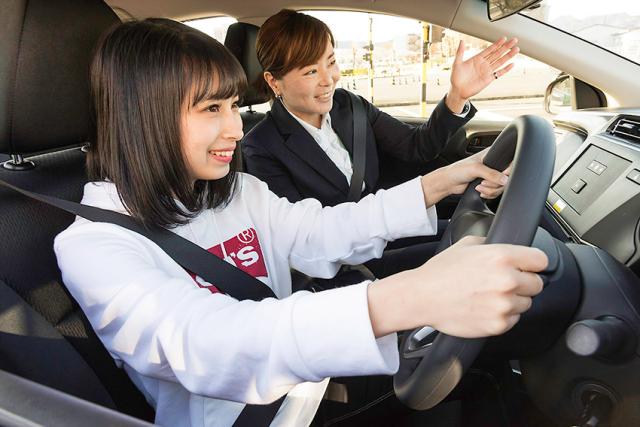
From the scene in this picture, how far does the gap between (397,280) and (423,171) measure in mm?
1587

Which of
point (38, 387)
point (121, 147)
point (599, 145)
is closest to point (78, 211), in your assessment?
point (121, 147)

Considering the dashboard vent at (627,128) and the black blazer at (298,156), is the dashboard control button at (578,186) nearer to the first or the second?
the dashboard vent at (627,128)

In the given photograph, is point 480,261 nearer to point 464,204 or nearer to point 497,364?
point 464,204

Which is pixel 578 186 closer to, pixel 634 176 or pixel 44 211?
pixel 634 176

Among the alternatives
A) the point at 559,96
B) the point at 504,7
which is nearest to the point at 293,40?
the point at 504,7

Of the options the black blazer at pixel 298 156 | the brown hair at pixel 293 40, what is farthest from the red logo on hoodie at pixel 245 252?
the brown hair at pixel 293 40

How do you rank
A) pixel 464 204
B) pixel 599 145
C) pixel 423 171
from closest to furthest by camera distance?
1. pixel 464 204
2. pixel 599 145
3. pixel 423 171

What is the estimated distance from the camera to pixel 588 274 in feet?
2.72

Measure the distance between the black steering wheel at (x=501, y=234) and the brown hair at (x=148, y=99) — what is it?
495mm

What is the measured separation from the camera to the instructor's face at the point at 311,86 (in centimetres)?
161

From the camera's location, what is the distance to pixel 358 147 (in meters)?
1.71

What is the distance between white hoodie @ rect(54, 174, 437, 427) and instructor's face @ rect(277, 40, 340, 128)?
26.3 inches

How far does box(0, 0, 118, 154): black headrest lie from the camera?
81cm

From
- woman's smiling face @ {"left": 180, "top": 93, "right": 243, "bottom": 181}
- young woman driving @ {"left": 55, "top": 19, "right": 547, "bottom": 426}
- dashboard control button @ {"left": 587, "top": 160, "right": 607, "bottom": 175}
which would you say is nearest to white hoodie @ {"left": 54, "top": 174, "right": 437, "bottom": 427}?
young woman driving @ {"left": 55, "top": 19, "right": 547, "bottom": 426}
